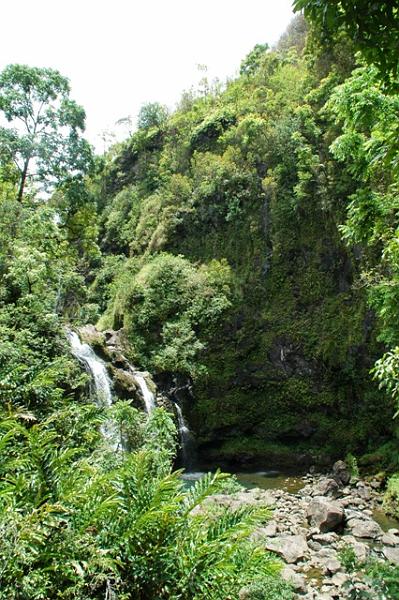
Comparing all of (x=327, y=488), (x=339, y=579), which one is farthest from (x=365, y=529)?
(x=327, y=488)

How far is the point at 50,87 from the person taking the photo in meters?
15.7

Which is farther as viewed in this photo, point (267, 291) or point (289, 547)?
point (267, 291)

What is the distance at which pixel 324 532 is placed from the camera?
30.3 feet

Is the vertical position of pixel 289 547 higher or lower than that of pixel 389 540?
higher

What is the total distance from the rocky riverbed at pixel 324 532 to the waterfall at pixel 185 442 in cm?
374

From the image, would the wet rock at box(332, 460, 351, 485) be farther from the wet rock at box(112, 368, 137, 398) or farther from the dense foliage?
the wet rock at box(112, 368, 137, 398)

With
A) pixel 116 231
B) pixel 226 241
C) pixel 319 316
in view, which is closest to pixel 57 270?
pixel 226 241

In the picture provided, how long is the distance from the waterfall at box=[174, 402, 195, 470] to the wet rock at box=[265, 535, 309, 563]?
7.00m

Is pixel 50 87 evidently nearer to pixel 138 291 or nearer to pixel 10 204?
pixel 10 204

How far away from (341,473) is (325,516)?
3.65 m

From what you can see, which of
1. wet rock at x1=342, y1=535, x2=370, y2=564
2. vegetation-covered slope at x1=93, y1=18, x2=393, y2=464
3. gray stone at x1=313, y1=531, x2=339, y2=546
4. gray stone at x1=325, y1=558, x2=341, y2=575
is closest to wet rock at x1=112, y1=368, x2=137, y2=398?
vegetation-covered slope at x1=93, y1=18, x2=393, y2=464

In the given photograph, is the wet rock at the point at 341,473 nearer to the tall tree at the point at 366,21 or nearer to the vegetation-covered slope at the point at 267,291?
the vegetation-covered slope at the point at 267,291

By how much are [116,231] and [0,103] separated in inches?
511

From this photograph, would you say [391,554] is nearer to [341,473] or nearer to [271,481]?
[341,473]
